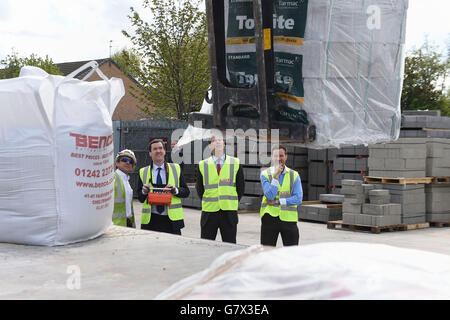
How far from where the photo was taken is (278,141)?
13.7 feet

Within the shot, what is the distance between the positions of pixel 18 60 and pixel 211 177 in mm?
41632

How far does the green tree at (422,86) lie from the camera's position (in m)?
30.1

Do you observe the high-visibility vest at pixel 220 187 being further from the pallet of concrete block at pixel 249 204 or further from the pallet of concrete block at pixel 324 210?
the pallet of concrete block at pixel 249 204

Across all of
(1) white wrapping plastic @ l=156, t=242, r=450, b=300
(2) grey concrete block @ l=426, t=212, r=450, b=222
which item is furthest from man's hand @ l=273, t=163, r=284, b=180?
(2) grey concrete block @ l=426, t=212, r=450, b=222

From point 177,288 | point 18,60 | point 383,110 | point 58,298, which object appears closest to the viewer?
point 177,288

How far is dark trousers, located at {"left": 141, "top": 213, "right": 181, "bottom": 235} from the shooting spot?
20.8 feet

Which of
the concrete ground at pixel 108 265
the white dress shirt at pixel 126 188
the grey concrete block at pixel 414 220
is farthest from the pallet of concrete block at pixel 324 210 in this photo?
the concrete ground at pixel 108 265

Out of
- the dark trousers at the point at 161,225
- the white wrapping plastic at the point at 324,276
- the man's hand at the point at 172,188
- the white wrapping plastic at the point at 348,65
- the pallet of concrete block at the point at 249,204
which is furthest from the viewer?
the pallet of concrete block at the point at 249,204

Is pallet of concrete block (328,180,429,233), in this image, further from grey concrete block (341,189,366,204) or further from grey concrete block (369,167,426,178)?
grey concrete block (369,167,426,178)

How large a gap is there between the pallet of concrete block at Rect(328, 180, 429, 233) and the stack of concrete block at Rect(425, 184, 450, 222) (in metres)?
0.63

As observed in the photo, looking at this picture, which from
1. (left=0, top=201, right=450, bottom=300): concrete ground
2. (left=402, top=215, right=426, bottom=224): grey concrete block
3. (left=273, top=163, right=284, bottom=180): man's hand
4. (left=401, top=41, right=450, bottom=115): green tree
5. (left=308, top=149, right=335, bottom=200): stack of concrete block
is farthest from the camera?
(left=401, top=41, right=450, bottom=115): green tree

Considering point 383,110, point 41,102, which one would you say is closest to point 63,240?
point 41,102

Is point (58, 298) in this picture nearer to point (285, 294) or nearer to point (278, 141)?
point (285, 294)

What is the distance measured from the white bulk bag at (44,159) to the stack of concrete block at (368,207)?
701cm
